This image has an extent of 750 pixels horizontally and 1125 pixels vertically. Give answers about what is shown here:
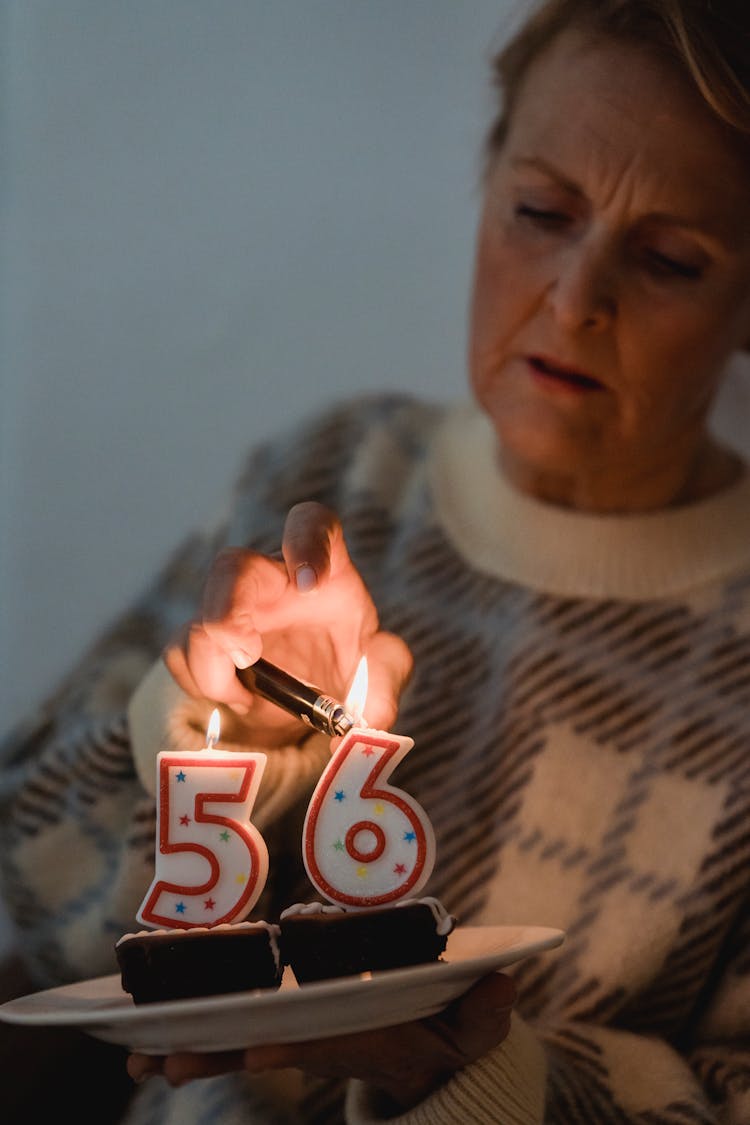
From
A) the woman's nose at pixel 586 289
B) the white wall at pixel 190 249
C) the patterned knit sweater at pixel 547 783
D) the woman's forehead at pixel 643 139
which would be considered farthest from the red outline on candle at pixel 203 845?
the white wall at pixel 190 249

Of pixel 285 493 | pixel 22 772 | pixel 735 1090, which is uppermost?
pixel 285 493

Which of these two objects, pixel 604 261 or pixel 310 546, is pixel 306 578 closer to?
pixel 310 546

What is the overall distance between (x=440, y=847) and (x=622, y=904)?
0.18m

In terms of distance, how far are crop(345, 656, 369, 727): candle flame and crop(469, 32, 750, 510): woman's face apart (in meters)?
0.43

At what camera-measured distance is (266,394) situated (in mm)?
1730

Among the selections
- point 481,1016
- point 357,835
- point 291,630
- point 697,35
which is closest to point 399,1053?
point 481,1016

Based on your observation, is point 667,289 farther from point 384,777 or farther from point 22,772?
point 22,772

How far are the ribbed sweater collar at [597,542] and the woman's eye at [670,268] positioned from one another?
0.90 feet

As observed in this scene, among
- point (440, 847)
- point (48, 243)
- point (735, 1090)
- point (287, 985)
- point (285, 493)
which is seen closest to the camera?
point (287, 985)

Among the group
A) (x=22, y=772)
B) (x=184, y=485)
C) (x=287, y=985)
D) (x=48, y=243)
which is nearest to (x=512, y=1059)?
(x=287, y=985)

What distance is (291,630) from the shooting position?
2.90ft

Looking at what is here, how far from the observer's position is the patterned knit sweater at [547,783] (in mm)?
1027

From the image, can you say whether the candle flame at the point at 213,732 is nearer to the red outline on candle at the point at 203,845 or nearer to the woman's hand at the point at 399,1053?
the red outline on candle at the point at 203,845

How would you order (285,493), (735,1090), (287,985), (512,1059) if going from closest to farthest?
(287,985) → (512,1059) → (735,1090) → (285,493)
